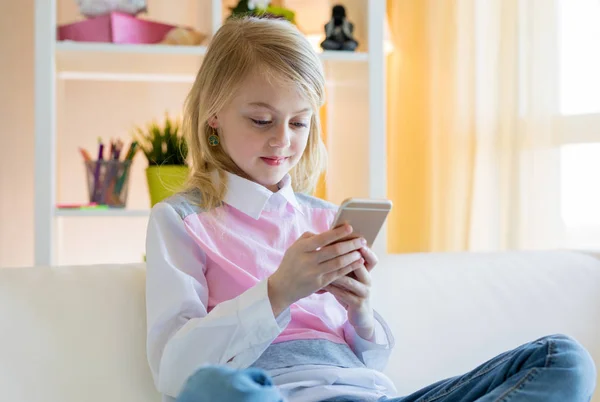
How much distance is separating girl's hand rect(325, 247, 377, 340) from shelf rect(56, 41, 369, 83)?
3.84ft

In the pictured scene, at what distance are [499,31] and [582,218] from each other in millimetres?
645

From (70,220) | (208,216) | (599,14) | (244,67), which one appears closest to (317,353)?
(208,216)

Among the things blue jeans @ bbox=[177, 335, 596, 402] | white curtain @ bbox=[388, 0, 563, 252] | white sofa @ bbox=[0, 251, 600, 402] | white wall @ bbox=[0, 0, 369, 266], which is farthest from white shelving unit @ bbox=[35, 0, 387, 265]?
blue jeans @ bbox=[177, 335, 596, 402]

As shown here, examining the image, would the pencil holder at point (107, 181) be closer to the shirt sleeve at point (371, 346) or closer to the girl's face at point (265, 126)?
the girl's face at point (265, 126)

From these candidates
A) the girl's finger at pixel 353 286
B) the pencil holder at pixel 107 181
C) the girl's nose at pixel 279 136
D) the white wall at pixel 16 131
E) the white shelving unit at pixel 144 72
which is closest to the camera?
the girl's finger at pixel 353 286

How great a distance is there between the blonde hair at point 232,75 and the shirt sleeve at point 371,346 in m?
0.30

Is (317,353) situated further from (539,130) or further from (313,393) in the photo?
(539,130)

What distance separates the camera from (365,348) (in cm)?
126

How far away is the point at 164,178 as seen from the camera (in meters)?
2.16

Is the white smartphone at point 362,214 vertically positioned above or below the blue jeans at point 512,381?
above

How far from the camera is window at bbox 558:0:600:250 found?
2.25 meters

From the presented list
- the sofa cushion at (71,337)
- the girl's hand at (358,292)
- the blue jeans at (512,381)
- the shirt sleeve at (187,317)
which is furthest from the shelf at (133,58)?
the blue jeans at (512,381)

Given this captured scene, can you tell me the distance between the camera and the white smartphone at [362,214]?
1.05 m

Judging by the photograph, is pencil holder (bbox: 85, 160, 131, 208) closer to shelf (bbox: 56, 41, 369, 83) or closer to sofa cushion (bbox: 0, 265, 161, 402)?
shelf (bbox: 56, 41, 369, 83)
